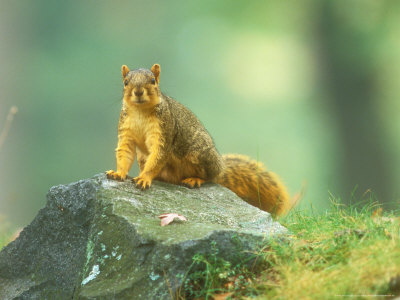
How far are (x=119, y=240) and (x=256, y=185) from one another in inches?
68.4

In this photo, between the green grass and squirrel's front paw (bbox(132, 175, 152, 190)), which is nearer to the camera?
the green grass

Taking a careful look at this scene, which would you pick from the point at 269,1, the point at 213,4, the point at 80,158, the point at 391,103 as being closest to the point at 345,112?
the point at 391,103

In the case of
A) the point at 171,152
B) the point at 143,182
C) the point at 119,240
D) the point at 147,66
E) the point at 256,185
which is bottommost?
the point at 256,185

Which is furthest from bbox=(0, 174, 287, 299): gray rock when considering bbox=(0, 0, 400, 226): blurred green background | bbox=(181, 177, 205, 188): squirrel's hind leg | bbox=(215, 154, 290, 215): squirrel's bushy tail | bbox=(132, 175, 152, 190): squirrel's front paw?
bbox=(0, 0, 400, 226): blurred green background

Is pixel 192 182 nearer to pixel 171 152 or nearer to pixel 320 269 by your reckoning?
pixel 171 152

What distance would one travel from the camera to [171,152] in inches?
138

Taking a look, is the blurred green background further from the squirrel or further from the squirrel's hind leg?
the squirrel's hind leg

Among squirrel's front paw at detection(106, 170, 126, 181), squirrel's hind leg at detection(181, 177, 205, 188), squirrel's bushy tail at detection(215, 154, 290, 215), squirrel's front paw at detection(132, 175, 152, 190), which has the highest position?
squirrel's front paw at detection(106, 170, 126, 181)

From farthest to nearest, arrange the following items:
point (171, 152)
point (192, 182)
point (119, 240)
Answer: point (192, 182) < point (171, 152) < point (119, 240)

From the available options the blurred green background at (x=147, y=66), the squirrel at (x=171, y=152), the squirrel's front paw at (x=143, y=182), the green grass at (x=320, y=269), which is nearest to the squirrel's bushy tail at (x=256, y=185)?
the squirrel at (x=171, y=152)

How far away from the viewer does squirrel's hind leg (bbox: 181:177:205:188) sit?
359 centimetres

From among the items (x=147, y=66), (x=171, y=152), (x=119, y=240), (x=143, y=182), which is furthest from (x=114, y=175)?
(x=147, y=66)

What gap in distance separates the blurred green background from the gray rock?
5.00 meters

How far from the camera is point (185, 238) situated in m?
2.40
